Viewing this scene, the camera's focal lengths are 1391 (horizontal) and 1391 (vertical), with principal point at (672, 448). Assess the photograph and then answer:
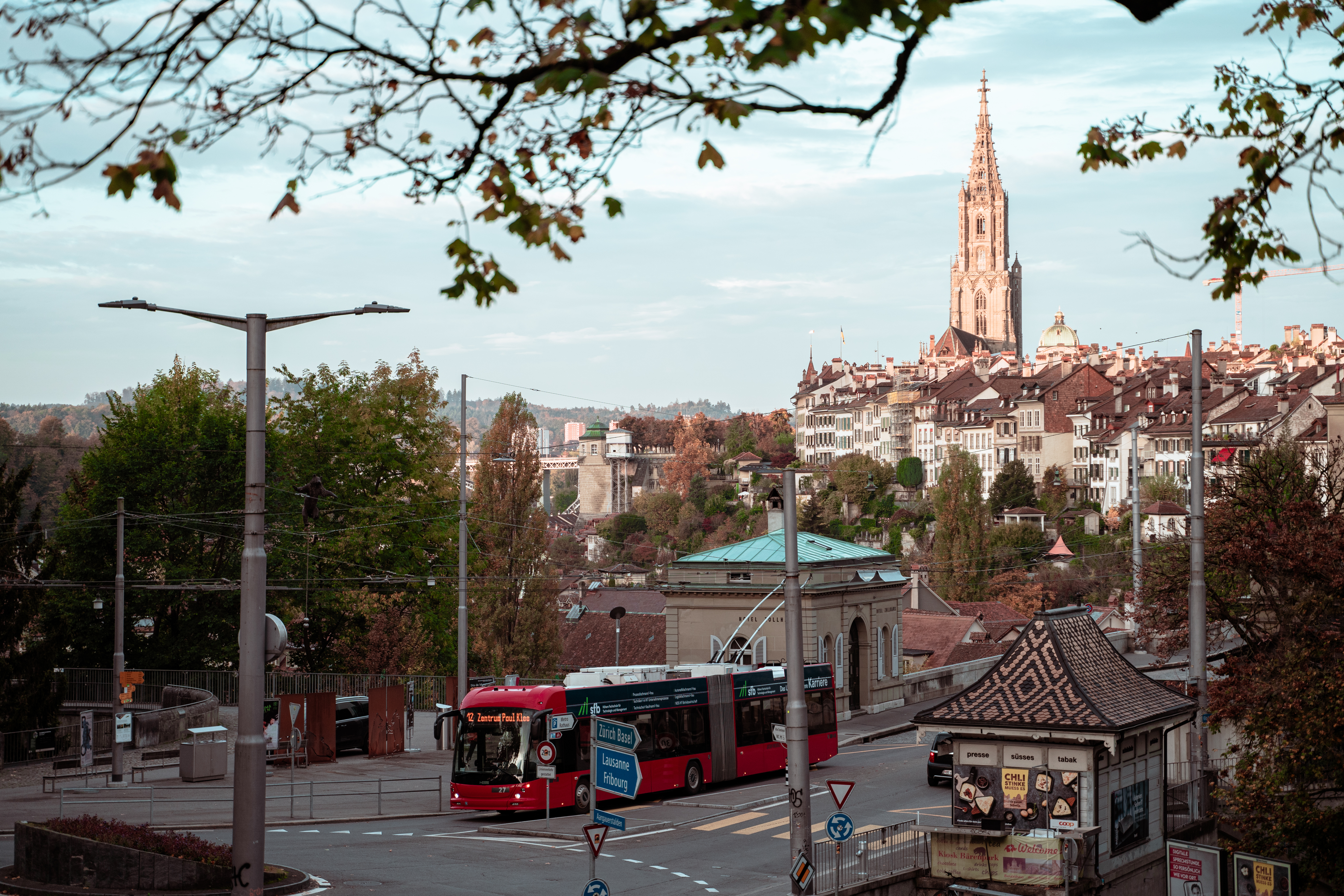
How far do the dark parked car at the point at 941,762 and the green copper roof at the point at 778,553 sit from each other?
12169mm

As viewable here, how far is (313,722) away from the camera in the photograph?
3841cm

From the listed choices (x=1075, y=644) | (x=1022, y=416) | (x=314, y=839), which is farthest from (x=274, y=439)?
(x=1022, y=416)

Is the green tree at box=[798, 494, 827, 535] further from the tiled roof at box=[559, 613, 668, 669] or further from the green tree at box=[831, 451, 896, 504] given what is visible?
the tiled roof at box=[559, 613, 668, 669]

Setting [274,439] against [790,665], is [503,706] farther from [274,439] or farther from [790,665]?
[274,439]

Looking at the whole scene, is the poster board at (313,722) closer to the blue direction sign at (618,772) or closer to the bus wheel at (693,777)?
the bus wheel at (693,777)

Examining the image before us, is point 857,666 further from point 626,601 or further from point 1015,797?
point 626,601

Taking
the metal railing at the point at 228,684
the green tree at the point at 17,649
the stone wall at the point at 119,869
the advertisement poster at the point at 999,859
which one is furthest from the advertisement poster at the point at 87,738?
the advertisement poster at the point at 999,859

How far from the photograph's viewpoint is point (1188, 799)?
2856 centimetres

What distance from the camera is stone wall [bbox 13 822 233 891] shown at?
19188 mm

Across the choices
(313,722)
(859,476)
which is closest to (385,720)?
(313,722)

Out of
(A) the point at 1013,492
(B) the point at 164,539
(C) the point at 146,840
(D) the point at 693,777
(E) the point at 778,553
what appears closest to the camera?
(C) the point at 146,840

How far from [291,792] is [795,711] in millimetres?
16139

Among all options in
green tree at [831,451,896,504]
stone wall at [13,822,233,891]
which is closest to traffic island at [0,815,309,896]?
stone wall at [13,822,233,891]

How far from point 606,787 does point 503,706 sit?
14.1 metres
